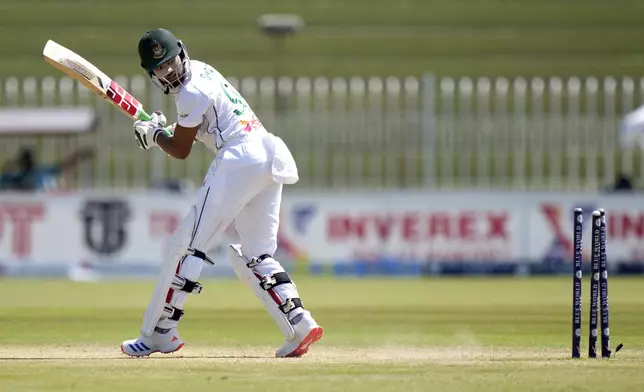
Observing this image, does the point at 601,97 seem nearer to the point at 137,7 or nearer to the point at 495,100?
the point at 495,100

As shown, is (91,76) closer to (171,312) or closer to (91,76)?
(91,76)

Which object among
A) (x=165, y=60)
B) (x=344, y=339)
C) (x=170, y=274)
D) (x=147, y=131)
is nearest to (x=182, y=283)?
(x=170, y=274)

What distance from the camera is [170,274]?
762 centimetres

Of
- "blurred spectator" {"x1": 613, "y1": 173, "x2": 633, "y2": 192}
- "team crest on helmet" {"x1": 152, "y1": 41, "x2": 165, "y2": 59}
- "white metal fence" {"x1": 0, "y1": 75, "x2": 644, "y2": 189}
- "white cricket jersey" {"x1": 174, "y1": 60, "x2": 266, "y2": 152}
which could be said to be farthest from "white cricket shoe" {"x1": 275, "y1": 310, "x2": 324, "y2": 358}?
"blurred spectator" {"x1": 613, "y1": 173, "x2": 633, "y2": 192}

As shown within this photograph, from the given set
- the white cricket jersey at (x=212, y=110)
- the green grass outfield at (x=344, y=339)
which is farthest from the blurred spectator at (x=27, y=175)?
the white cricket jersey at (x=212, y=110)

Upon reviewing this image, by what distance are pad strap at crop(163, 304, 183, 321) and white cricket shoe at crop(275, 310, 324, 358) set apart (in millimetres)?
567

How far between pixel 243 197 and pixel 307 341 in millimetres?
818

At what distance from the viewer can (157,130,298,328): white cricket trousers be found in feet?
24.9

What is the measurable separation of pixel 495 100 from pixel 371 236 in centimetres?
236

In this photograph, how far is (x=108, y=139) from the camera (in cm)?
1714

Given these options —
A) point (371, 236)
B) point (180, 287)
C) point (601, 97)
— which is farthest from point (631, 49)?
point (180, 287)

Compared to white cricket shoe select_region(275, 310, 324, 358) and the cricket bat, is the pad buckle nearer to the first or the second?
white cricket shoe select_region(275, 310, 324, 358)

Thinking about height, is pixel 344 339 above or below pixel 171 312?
below

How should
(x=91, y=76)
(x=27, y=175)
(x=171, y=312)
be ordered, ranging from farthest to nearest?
(x=27, y=175) < (x=91, y=76) < (x=171, y=312)
